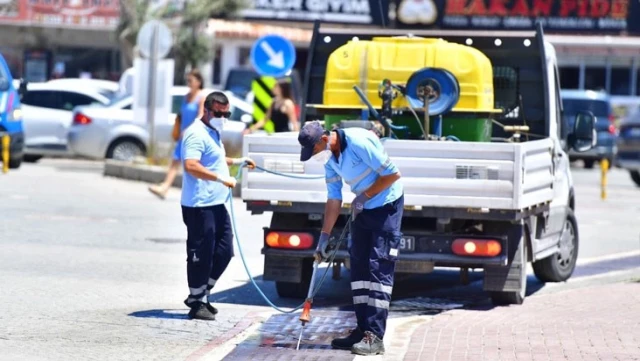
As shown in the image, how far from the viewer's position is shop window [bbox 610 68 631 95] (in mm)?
48906

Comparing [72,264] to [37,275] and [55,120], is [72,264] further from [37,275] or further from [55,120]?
[55,120]

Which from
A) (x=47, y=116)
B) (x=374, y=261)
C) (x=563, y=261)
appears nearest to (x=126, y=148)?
(x=47, y=116)

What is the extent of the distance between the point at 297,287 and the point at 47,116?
1648 cm

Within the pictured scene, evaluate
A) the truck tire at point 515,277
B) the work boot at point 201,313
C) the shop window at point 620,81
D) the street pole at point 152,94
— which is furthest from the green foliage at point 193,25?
the work boot at point 201,313

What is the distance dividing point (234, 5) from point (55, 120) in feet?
56.5

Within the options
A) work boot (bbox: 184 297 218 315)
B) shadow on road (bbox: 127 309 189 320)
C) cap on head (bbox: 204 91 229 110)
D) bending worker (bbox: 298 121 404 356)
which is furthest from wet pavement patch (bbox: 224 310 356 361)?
cap on head (bbox: 204 91 229 110)

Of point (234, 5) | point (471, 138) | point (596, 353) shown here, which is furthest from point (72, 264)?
point (234, 5)

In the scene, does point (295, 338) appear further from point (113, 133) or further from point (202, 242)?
point (113, 133)

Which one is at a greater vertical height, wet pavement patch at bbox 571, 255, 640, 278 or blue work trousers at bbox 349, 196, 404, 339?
blue work trousers at bbox 349, 196, 404, 339

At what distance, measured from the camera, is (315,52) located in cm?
1333

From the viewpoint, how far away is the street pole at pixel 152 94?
24500 mm

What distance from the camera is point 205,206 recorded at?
10312mm

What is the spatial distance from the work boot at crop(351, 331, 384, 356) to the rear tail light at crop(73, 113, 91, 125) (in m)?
17.1

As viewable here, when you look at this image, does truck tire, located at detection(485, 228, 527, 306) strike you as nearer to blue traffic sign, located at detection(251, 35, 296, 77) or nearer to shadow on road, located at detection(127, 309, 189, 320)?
shadow on road, located at detection(127, 309, 189, 320)
